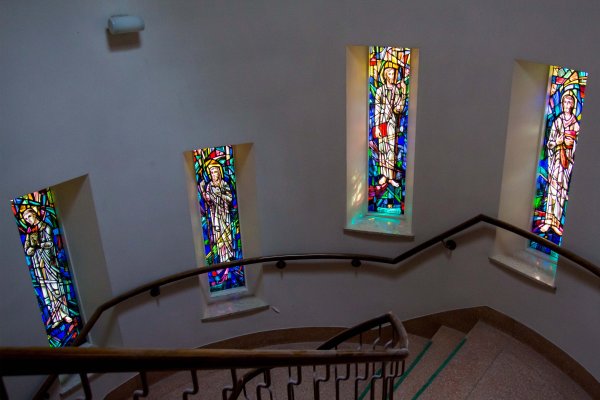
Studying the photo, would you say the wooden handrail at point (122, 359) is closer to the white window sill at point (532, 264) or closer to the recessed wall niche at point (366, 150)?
the white window sill at point (532, 264)

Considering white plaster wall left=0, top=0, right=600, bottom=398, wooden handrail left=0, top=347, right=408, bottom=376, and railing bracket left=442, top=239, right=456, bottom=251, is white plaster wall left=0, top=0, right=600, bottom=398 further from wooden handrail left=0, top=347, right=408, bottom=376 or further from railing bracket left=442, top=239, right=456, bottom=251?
wooden handrail left=0, top=347, right=408, bottom=376

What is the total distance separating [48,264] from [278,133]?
220 centimetres

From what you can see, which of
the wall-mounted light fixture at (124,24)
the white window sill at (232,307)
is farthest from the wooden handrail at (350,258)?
the wall-mounted light fixture at (124,24)

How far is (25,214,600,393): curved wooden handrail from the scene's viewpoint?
14.9 ft

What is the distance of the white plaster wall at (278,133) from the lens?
14.1 feet

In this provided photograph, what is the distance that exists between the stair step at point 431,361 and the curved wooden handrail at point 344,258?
0.79 metres

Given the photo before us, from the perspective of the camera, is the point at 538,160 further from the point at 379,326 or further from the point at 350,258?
the point at 379,326

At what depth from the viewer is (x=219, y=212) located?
602cm

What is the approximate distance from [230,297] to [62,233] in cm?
181

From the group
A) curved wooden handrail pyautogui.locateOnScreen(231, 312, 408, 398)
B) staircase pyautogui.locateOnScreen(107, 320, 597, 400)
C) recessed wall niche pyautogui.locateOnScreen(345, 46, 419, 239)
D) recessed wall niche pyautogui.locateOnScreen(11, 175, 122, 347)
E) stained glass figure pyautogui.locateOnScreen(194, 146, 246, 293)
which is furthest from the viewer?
stained glass figure pyautogui.locateOnScreen(194, 146, 246, 293)

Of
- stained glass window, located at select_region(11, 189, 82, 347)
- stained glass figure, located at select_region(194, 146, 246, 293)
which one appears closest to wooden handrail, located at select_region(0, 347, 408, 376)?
stained glass window, located at select_region(11, 189, 82, 347)

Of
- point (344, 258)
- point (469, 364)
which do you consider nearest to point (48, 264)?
point (344, 258)

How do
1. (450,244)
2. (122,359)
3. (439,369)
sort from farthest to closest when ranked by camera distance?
1. (450,244)
2. (439,369)
3. (122,359)

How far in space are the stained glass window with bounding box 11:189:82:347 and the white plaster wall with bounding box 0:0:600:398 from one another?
0.45 metres
